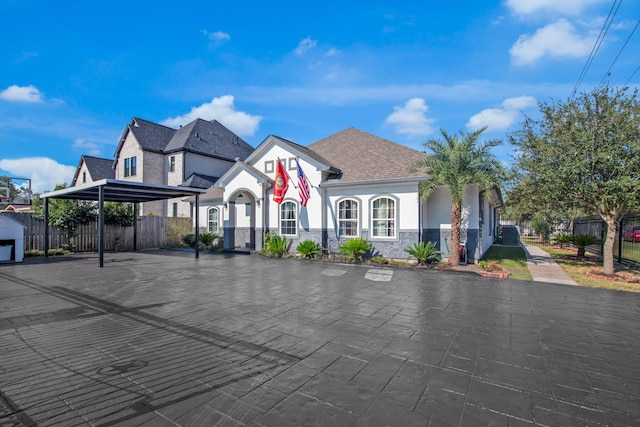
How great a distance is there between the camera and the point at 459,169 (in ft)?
38.2

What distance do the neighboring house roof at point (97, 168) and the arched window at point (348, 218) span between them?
96.1 ft

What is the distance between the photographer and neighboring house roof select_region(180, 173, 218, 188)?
2641 cm

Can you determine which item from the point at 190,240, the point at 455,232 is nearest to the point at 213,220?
the point at 190,240

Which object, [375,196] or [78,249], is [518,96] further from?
[78,249]

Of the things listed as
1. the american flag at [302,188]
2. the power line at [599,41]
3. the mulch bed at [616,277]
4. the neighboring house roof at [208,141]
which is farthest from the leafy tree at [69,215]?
the mulch bed at [616,277]

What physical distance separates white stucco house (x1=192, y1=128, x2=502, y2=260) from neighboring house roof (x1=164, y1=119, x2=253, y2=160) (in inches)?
482

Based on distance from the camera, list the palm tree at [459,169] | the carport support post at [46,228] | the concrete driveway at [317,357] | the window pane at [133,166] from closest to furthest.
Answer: the concrete driveway at [317,357]
the palm tree at [459,169]
the carport support post at [46,228]
the window pane at [133,166]

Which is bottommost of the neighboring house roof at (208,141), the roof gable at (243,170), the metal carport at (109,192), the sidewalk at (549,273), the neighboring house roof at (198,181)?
the sidewalk at (549,273)

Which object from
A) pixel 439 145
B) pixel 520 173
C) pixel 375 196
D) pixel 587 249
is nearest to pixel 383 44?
pixel 439 145

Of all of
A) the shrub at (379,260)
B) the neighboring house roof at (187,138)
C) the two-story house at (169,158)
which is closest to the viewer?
the shrub at (379,260)

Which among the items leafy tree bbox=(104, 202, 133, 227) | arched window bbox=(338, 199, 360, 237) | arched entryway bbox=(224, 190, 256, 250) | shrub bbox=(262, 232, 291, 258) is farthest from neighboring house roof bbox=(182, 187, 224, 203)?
arched window bbox=(338, 199, 360, 237)

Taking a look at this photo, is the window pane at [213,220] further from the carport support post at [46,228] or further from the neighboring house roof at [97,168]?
the neighboring house roof at [97,168]

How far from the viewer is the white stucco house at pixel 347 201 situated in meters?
13.0

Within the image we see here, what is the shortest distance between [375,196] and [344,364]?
10.5 m
